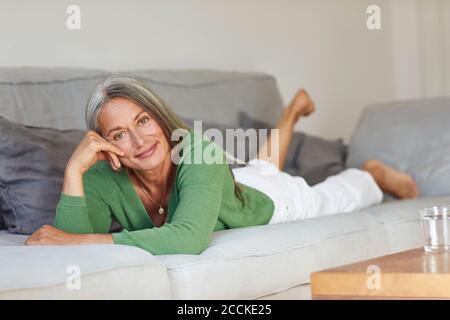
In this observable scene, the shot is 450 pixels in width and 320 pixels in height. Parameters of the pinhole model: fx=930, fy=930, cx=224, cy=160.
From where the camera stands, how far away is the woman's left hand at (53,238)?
1.98 meters

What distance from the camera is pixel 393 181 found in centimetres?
315

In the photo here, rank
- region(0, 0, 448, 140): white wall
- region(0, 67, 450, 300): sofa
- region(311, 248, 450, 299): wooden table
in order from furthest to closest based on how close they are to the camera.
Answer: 1. region(0, 0, 448, 140): white wall
2. region(0, 67, 450, 300): sofa
3. region(311, 248, 450, 299): wooden table

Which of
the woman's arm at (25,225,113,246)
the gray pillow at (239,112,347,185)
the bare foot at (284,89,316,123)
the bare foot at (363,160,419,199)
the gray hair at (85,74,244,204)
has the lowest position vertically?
the bare foot at (363,160,419,199)

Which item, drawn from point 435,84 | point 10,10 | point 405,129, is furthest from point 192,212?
point 435,84

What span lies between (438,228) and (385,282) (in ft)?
1.05

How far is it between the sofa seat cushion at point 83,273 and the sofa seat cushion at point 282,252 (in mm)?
76

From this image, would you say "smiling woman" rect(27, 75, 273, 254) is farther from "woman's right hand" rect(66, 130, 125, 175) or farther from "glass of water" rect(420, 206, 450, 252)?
"glass of water" rect(420, 206, 450, 252)

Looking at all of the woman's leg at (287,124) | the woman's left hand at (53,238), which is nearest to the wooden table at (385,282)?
the woman's left hand at (53,238)

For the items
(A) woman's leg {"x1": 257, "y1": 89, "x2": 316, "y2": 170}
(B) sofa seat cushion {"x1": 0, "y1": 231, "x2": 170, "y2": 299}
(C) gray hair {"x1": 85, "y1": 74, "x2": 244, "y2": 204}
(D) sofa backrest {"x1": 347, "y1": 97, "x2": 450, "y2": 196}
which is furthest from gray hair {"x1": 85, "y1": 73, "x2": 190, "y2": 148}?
(D) sofa backrest {"x1": 347, "y1": 97, "x2": 450, "y2": 196}

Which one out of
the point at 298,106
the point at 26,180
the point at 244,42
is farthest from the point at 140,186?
the point at 244,42

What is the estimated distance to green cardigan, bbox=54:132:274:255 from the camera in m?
1.98

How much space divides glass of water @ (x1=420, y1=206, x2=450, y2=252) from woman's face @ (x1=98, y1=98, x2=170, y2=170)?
0.65 m

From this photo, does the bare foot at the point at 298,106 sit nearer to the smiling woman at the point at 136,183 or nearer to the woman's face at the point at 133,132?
A: the smiling woman at the point at 136,183
